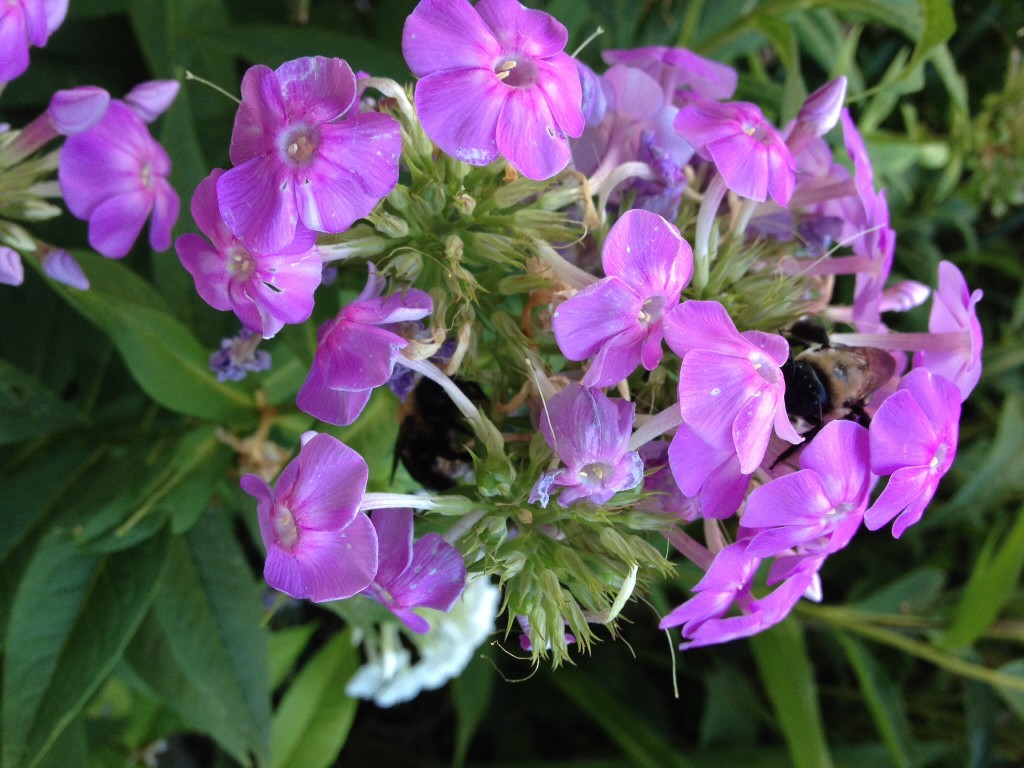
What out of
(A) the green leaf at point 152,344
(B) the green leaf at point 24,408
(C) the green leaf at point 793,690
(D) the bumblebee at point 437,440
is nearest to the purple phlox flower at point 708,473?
(D) the bumblebee at point 437,440

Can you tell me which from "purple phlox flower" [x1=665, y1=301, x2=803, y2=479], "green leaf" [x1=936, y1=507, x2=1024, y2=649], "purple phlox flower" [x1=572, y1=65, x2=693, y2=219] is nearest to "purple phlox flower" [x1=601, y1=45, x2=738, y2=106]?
"purple phlox flower" [x1=572, y1=65, x2=693, y2=219]

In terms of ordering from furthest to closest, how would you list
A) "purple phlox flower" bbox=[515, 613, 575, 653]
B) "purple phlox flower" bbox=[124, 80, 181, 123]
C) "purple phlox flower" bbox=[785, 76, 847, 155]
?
"purple phlox flower" bbox=[124, 80, 181, 123], "purple phlox flower" bbox=[785, 76, 847, 155], "purple phlox flower" bbox=[515, 613, 575, 653]

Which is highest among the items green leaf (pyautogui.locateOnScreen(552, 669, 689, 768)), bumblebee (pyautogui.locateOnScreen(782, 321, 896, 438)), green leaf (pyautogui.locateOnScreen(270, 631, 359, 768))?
bumblebee (pyautogui.locateOnScreen(782, 321, 896, 438))

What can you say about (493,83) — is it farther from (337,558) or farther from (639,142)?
(337,558)

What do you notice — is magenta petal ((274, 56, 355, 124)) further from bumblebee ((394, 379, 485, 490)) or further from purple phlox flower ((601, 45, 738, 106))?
purple phlox flower ((601, 45, 738, 106))

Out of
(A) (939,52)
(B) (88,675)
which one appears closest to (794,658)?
(A) (939,52)

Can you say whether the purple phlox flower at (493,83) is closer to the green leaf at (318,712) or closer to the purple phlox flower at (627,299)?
the purple phlox flower at (627,299)

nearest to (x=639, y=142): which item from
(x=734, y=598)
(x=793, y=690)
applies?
(x=734, y=598)
